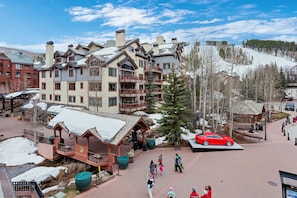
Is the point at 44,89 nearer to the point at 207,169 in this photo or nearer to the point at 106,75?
the point at 106,75

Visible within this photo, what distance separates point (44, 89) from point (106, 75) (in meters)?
15.9

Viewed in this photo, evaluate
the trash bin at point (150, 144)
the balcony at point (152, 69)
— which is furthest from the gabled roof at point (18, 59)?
the trash bin at point (150, 144)

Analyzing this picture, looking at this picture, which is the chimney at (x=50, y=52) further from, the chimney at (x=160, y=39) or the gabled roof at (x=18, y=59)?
the chimney at (x=160, y=39)

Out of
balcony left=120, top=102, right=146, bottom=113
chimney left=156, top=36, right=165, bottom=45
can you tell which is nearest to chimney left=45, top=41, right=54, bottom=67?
balcony left=120, top=102, right=146, bottom=113

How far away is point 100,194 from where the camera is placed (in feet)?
35.5

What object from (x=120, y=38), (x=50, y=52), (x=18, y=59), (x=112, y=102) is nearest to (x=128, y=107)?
(x=112, y=102)

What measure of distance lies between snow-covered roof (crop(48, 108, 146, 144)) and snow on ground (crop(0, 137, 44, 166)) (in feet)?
12.7

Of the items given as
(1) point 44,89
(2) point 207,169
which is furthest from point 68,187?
(1) point 44,89

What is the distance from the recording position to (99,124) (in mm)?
17047

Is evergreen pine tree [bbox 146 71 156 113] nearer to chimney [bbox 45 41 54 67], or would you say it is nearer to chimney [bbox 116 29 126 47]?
chimney [bbox 116 29 126 47]

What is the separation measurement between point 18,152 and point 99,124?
1109 cm

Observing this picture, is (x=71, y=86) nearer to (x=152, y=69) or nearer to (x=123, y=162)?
(x=152, y=69)

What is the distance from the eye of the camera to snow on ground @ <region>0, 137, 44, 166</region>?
19.0 m

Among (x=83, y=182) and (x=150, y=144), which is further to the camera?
(x=150, y=144)
